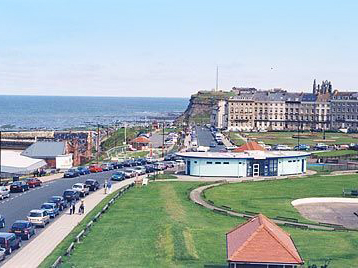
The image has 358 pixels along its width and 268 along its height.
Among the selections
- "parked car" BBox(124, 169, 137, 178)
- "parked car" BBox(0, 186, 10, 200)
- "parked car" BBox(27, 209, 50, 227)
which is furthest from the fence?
"parked car" BBox(124, 169, 137, 178)

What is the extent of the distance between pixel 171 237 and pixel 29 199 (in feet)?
64.3

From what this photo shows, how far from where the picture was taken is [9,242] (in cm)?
3869

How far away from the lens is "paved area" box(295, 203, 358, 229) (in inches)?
2167

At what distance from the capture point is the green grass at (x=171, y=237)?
37.7 metres

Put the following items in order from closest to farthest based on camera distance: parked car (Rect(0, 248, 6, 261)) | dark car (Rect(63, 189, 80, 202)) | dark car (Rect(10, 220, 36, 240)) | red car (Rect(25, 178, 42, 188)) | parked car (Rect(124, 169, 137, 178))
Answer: parked car (Rect(0, 248, 6, 261)) < dark car (Rect(10, 220, 36, 240)) < dark car (Rect(63, 189, 80, 202)) < red car (Rect(25, 178, 42, 188)) < parked car (Rect(124, 169, 137, 178))

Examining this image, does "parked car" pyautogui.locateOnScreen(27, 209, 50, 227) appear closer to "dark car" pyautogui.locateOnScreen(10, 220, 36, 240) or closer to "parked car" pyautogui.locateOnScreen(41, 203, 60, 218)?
"parked car" pyautogui.locateOnScreen(41, 203, 60, 218)

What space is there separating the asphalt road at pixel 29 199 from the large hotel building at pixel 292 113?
122817 millimetres

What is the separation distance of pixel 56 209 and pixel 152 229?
926cm

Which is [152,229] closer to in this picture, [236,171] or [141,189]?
[141,189]

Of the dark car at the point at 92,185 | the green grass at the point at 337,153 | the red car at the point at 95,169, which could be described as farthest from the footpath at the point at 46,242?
the green grass at the point at 337,153

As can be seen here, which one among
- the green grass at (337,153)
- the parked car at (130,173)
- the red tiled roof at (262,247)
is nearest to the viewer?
the red tiled roof at (262,247)

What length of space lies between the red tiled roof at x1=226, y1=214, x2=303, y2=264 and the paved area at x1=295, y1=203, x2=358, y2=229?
21.1 metres

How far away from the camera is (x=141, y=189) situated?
68125 mm

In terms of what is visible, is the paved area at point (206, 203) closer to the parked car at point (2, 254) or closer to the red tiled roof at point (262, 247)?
the red tiled roof at point (262, 247)
